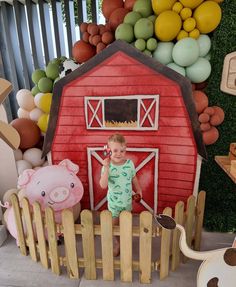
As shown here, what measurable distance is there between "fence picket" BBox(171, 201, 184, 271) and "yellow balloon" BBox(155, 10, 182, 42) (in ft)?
3.34

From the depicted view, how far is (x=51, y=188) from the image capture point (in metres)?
1.66

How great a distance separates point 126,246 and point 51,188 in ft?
1.93

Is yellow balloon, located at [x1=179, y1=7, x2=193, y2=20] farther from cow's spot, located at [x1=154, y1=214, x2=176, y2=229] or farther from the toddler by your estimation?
cow's spot, located at [x1=154, y1=214, x2=176, y2=229]

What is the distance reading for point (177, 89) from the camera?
1.72 metres

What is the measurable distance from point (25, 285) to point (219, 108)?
1644 millimetres

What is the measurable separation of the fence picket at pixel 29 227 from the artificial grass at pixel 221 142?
1236 millimetres

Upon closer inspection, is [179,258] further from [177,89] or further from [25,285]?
[177,89]

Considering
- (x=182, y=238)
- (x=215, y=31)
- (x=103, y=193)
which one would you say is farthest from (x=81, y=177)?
(x=215, y=31)

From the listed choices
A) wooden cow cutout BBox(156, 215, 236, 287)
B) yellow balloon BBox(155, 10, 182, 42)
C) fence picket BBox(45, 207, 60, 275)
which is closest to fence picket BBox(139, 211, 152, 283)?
wooden cow cutout BBox(156, 215, 236, 287)

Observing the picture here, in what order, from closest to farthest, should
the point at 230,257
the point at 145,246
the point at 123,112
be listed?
1. the point at 230,257
2. the point at 145,246
3. the point at 123,112

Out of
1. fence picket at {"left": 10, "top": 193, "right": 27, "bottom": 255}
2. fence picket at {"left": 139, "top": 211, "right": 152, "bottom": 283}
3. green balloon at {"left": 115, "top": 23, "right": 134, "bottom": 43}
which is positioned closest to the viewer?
fence picket at {"left": 139, "top": 211, "right": 152, "bottom": 283}

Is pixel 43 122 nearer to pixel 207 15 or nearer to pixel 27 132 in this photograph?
pixel 27 132

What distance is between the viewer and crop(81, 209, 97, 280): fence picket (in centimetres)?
140

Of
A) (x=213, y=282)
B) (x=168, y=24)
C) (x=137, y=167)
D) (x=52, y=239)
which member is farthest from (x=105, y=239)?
(x=168, y=24)
